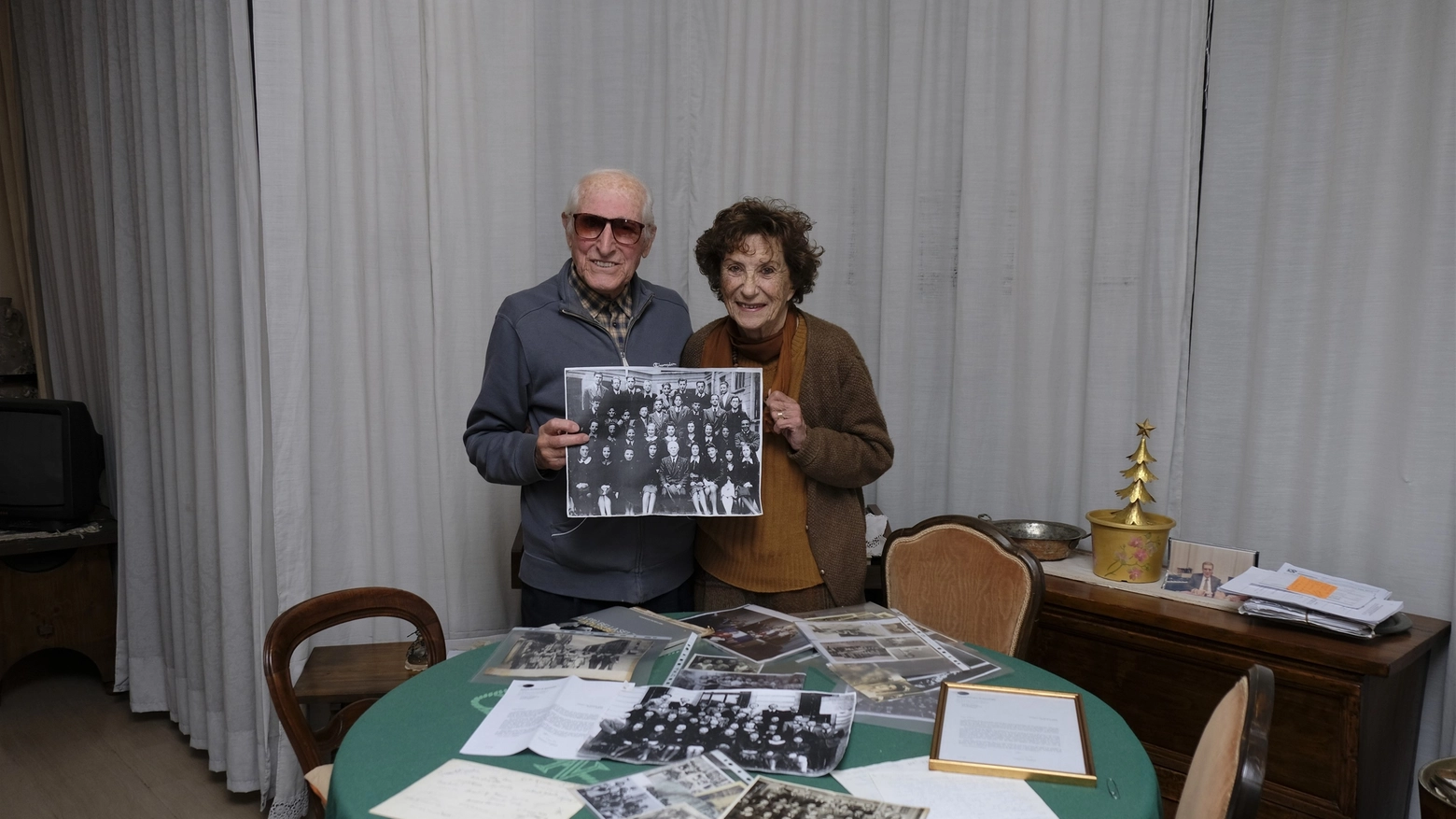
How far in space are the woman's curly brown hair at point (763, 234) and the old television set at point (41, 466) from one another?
3178 millimetres

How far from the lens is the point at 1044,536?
2898 millimetres

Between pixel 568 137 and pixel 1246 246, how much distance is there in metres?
2.16

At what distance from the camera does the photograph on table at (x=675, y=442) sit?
2.02 metres

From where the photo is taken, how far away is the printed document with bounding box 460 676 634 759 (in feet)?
4.69

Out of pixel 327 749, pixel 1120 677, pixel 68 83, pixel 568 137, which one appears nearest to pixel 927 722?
pixel 1120 677

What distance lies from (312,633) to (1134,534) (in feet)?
6.69

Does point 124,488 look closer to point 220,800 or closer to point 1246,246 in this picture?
point 220,800

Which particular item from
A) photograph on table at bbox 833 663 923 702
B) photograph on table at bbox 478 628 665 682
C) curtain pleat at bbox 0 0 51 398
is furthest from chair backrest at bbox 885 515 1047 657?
curtain pleat at bbox 0 0 51 398

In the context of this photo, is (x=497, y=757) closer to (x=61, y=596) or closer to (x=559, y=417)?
(x=559, y=417)

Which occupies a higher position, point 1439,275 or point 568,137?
point 568,137

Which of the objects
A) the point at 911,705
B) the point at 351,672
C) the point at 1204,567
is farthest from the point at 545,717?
the point at 1204,567

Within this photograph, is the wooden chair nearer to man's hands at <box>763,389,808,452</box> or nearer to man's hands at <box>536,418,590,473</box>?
man's hands at <box>536,418,590,473</box>

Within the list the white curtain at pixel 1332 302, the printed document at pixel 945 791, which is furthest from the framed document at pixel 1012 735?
the white curtain at pixel 1332 302

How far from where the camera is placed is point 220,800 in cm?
320
